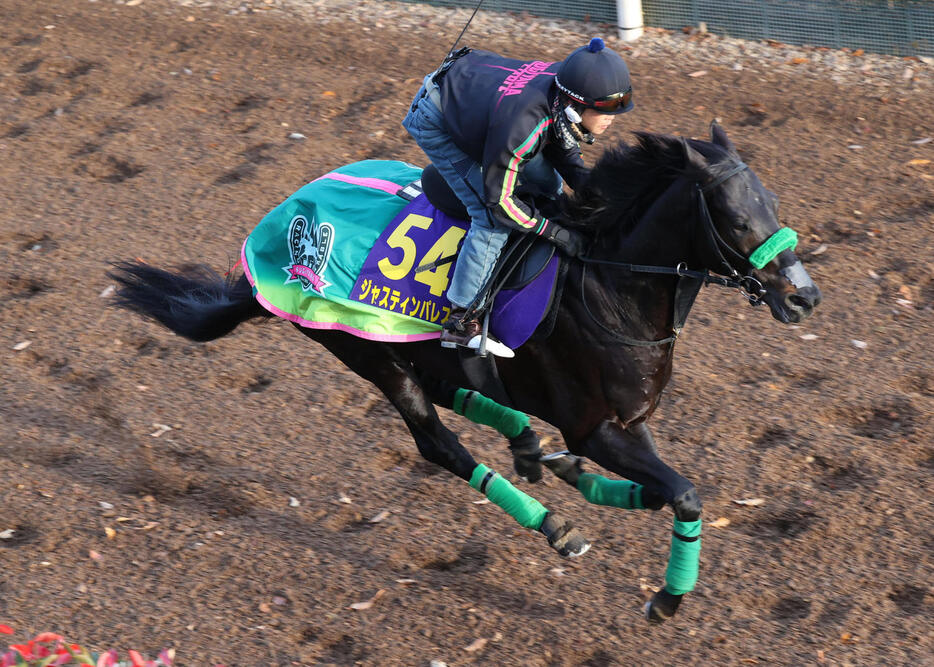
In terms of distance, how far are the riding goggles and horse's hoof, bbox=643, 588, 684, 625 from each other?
74.4 inches

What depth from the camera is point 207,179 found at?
796 centimetres

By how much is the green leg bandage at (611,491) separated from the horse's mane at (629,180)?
3.68 ft

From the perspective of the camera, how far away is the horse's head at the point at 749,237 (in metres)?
3.68

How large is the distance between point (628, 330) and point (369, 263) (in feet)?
4.06

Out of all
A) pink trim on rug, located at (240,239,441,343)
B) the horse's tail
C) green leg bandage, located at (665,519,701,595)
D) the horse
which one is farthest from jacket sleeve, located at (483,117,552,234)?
the horse's tail

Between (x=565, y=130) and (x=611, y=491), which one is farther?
(x=611, y=491)

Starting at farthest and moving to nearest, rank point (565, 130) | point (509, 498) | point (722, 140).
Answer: point (509, 498) → point (565, 130) → point (722, 140)

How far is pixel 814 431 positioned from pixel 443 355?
2.01 meters

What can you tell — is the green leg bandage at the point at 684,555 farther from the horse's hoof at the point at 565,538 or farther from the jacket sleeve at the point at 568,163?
the jacket sleeve at the point at 568,163

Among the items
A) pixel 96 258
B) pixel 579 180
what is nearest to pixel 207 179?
pixel 96 258

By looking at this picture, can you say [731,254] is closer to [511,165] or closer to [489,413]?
[511,165]

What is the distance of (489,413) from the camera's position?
17.0ft

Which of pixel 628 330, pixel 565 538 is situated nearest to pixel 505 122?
pixel 628 330

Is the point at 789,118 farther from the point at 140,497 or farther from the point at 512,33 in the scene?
the point at 140,497
